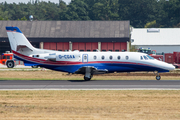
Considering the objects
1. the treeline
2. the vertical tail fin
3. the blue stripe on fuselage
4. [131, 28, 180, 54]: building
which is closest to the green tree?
the treeline

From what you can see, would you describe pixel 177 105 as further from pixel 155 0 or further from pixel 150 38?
pixel 155 0

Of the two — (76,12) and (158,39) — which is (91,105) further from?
(76,12)

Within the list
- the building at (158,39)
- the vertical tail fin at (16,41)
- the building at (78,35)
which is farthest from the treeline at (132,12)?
the vertical tail fin at (16,41)

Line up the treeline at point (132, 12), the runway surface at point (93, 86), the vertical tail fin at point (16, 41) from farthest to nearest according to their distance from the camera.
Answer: the treeline at point (132, 12) < the vertical tail fin at point (16, 41) < the runway surface at point (93, 86)

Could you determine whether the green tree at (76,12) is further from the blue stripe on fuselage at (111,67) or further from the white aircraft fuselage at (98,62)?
the blue stripe on fuselage at (111,67)

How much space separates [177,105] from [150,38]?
238 feet

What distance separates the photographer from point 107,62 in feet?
105

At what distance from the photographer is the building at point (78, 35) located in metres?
65.9

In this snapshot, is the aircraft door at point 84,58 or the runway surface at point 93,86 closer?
the runway surface at point 93,86

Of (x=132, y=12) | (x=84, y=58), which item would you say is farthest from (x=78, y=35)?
(x=132, y=12)

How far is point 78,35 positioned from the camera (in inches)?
2643

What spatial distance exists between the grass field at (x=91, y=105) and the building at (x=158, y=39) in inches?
2483

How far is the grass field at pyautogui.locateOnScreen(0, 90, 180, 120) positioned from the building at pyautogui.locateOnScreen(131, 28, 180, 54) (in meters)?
63.1

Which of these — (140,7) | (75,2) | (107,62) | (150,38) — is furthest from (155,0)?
(107,62)
